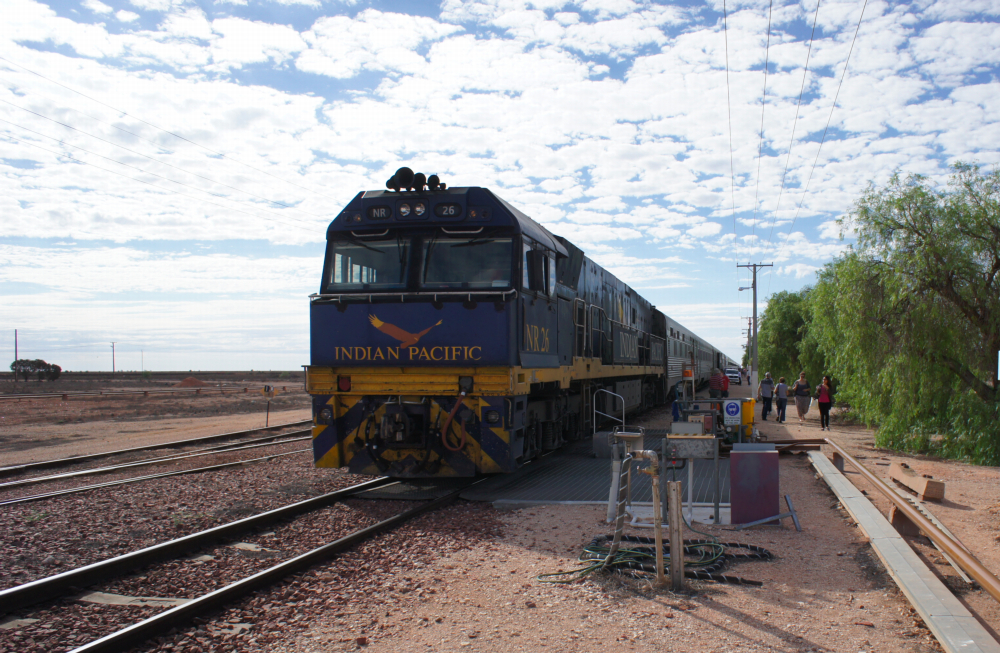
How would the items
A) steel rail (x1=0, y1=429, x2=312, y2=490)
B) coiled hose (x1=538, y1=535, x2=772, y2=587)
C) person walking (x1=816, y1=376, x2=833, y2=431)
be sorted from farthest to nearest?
1. person walking (x1=816, y1=376, x2=833, y2=431)
2. steel rail (x1=0, y1=429, x2=312, y2=490)
3. coiled hose (x1=538, y1=535, x2=772, y2=587)

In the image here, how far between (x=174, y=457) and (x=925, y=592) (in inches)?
472

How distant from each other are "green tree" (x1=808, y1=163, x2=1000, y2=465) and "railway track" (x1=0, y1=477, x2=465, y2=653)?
12.6 m

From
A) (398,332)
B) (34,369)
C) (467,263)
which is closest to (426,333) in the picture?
(398,332)

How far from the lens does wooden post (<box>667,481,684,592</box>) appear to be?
16.3 ft

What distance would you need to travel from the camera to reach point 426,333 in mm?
8250

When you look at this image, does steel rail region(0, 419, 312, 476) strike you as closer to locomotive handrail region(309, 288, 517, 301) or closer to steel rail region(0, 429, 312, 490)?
steel rail region(0, 429, 312, 490)

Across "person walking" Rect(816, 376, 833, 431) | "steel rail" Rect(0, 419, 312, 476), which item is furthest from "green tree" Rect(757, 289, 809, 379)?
"steel rail" Rect(0, 419, 312, 476)

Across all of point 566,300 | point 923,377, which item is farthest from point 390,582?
point 923,377

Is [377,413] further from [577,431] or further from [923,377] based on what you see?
[923,377]

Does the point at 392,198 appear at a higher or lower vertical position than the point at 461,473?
higher

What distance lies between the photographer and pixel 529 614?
15.1ft

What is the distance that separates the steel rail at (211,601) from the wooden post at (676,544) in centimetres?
288

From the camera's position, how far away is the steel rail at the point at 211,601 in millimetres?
4051

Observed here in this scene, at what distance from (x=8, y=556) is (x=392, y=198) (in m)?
5.39
